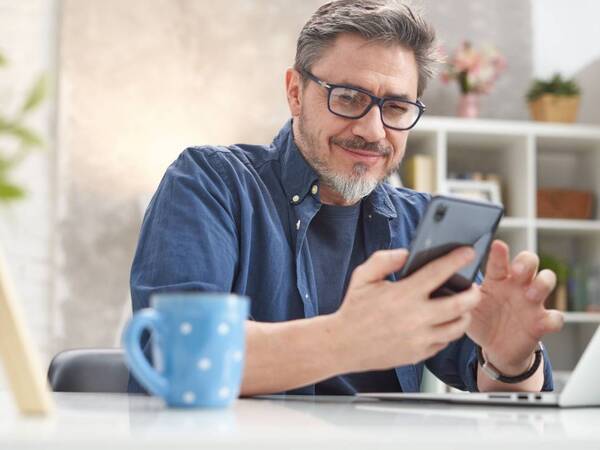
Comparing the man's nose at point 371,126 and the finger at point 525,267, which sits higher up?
the man's nose at point 371,126

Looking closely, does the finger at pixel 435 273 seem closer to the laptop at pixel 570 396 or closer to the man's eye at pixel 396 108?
the laptop at pixel 570 396

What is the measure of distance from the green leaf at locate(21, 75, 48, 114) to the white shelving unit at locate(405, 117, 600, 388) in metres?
Result: 3.37

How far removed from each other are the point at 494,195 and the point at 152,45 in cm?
166

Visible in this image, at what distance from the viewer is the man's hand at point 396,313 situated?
3.21 ft

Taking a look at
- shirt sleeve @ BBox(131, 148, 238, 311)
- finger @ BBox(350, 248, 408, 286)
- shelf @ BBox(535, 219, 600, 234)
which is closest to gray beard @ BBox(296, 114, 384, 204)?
shirt sleeve @ BBox(131, 148, 238, 311)

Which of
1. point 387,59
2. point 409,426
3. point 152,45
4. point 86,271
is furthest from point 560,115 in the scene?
point 409,426

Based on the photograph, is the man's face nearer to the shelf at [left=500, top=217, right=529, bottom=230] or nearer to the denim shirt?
the denim shirt

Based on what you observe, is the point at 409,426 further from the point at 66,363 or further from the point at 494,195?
the point at 494,195

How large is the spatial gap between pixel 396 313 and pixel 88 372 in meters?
0.83

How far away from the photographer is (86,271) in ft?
12.6

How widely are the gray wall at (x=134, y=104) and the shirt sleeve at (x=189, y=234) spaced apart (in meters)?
2.33

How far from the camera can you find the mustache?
174 cm

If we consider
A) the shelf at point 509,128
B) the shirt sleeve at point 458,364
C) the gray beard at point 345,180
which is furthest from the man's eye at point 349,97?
the shelf at point 509,128

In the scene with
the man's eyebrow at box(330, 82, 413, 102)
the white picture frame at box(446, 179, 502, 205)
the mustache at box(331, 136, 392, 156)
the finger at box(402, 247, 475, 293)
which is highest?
the man's eyebrow at box(330, 82, 413, 102)
